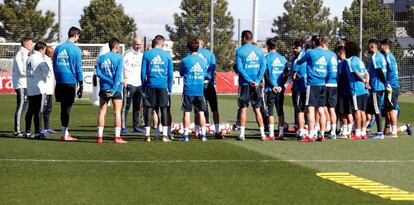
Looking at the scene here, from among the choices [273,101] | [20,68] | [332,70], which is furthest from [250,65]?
[20,68]

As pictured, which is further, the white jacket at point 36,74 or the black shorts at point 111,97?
the white jacket at point 36,74

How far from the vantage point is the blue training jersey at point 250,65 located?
14859mm

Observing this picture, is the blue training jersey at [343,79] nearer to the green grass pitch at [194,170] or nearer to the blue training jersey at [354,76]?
the blue training jersey at [354,76]

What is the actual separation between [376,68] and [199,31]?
30.3 meters

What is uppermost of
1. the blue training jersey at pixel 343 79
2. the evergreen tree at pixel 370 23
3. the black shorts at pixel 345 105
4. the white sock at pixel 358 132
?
the evergreen tree at pixel 370 23

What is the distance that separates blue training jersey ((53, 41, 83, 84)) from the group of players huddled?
18 millimetres

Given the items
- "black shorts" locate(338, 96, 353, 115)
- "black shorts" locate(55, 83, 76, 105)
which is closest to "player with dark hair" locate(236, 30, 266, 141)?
"black shorts" locate(338, 96, 353, 115)

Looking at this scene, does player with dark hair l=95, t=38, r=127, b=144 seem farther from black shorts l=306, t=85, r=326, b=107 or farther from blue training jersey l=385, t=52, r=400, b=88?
blue training jersey l=385, t=52, r=400, b=88

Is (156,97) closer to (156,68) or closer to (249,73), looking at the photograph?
(156,68)

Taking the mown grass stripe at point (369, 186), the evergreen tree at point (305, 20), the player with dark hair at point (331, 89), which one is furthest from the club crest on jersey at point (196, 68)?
the evergreen tree at point (305, 20)

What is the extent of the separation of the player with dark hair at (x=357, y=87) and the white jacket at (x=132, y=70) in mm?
4320

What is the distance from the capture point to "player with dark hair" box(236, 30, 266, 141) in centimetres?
1488

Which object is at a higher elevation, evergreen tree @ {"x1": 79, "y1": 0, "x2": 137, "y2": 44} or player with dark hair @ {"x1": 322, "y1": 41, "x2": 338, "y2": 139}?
evergreen tree @ {"x1": 79, "y1": 0, "x2": 137, "y2": 44}

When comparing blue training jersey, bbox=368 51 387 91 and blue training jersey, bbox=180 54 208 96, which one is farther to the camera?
blue training jersey, bbox=368 51 387 91
